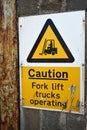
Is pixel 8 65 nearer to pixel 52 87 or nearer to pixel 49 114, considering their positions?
pixel 52 87

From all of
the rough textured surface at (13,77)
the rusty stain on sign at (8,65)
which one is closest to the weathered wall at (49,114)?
the rough textured surface at (13,77)

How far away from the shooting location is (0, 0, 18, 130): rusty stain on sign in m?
3.34

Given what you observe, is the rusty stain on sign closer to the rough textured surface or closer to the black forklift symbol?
the rough textured surface

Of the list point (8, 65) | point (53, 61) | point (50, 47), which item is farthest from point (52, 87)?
point (8, 65)

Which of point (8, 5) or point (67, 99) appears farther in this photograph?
point (8, 5)

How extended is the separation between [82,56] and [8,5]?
1024 mm

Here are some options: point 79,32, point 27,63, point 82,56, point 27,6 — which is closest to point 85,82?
point 82,56

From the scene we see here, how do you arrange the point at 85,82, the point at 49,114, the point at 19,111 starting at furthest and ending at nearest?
the point at 19,111
the point at 49,114
the point at 85,82

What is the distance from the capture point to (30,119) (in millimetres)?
3279

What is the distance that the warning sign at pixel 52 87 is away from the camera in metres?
3.01

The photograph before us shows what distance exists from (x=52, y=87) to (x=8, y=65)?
1.92 ft

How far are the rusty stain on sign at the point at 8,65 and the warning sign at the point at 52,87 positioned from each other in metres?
0.14

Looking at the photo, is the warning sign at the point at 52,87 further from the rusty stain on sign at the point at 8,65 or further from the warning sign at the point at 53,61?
the rusty stain on sign at the point at 8,65

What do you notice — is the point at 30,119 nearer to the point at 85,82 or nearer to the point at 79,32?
the point at 85,82
